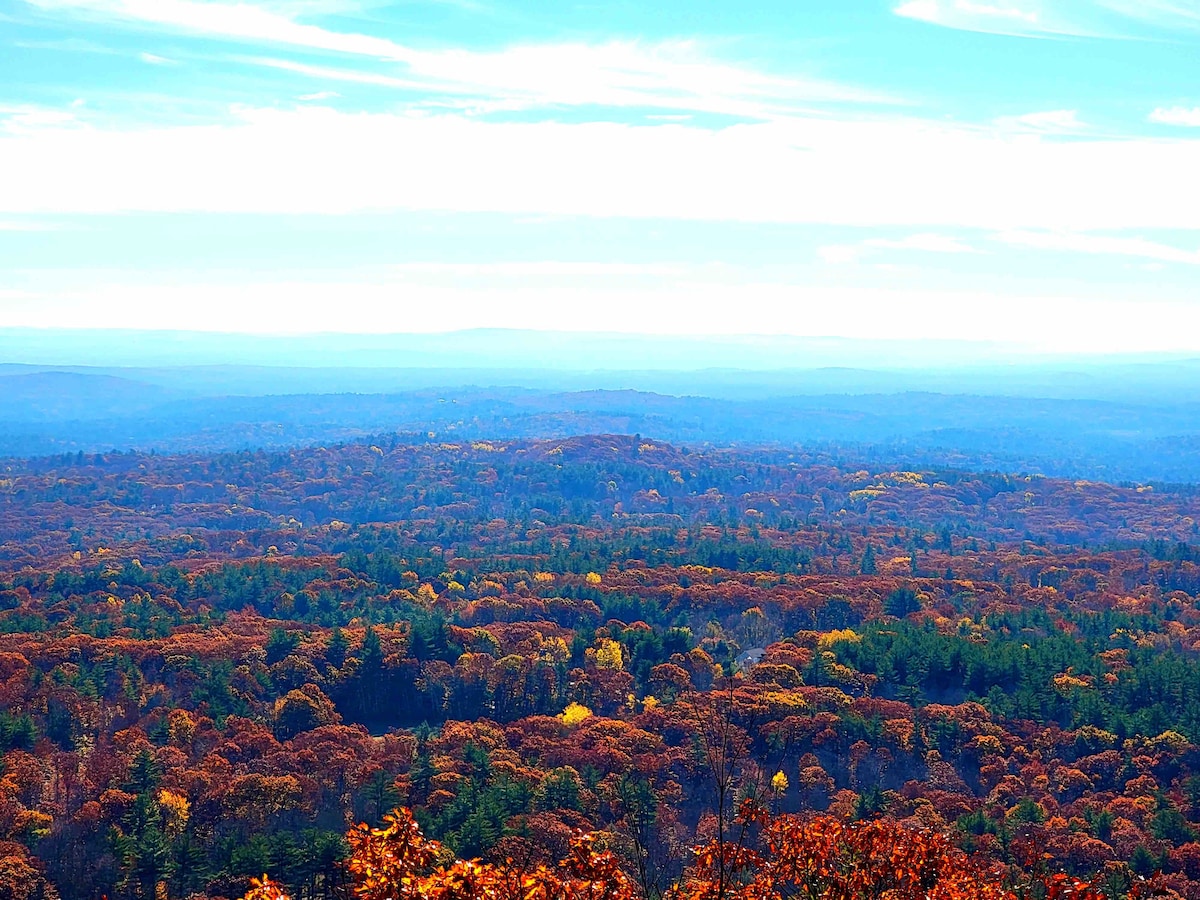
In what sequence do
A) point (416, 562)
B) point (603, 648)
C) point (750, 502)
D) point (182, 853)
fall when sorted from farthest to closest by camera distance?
point (750, 502) < point (416, 562) < point (603, 648) < point (182, 853)

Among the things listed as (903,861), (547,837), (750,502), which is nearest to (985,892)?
(903,861)

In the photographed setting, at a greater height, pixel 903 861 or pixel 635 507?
pixel 903 861

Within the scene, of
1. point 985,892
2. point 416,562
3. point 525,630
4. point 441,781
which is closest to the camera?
point 985,892

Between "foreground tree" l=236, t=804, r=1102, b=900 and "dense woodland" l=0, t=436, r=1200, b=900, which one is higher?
"foreground tree" l=236, t=804, r=1102, b=900

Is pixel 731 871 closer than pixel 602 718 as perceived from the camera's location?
Yes

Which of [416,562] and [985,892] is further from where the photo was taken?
[416,562]

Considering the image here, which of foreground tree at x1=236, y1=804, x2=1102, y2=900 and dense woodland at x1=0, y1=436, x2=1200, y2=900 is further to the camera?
dense woodland at x1=0, y1=436, x2=1200, y2=900

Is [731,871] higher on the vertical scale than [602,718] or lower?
higher

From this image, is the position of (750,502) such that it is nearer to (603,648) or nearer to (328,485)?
(328,485)
